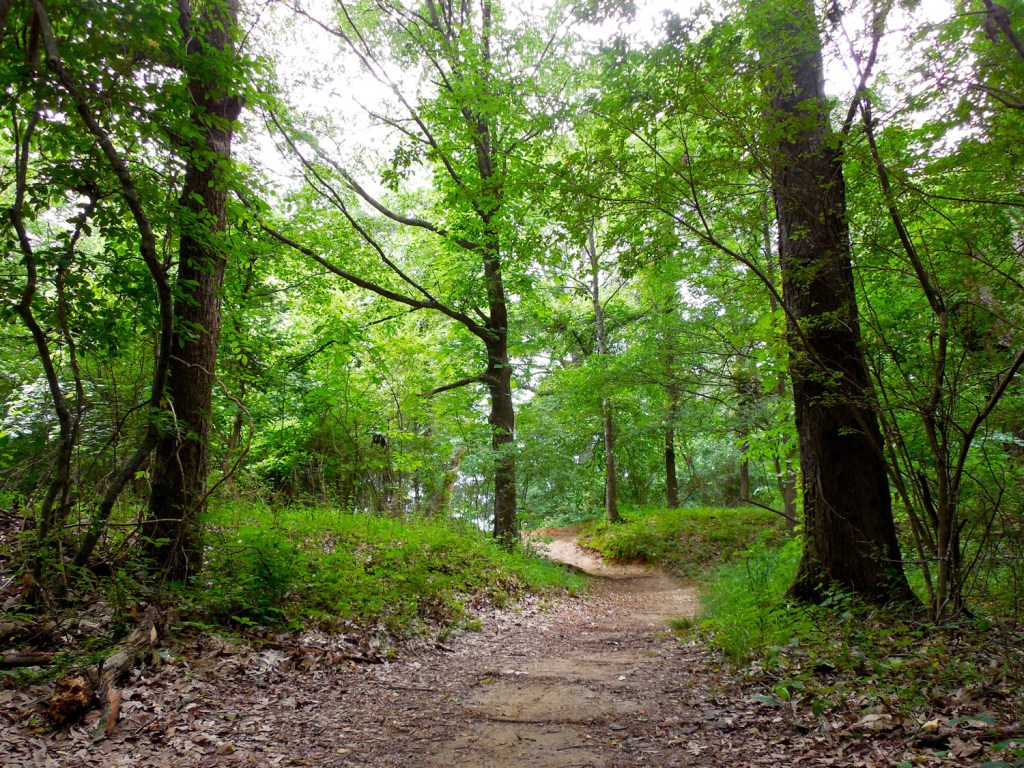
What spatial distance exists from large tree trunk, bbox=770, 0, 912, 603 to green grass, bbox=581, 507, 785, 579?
7183mm

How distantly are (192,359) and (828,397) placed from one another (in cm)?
577

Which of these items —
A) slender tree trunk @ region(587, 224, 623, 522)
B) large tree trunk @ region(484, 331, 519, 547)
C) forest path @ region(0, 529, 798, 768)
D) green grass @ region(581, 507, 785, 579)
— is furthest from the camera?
slender tree trunk @ region(587, 224, 623, 522)

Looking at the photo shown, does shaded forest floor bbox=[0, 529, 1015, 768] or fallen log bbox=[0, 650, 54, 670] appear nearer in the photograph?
shaded forest floor bbox=[0, 529, 1015, 768]

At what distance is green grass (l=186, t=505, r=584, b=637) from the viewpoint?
4.67 metres

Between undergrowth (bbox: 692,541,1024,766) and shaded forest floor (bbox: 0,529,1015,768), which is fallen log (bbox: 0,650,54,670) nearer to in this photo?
shaded forest floor (bbox: 0,529,1015,768)

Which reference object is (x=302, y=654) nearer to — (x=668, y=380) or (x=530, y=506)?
(x=668, y=380)

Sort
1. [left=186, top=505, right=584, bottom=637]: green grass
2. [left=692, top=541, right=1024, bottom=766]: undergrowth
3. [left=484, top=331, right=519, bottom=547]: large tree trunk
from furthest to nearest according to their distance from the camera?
[left=484, top=331, right=519, bottom=547]: large tree trunk < [left=186, top=505, right=584, bottom=637]: green grass < [left=692, top=541, right=1024, bottom=766]: undergrowth

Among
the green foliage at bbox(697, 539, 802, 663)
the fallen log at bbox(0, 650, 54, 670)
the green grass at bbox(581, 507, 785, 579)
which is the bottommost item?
the green grass at bbox(581, 507, 785, 579)

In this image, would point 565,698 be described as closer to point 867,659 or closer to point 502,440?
point 867,659

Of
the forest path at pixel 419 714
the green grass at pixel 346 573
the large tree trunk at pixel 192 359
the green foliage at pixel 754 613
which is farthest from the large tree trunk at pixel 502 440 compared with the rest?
the large tree trunk at pixel 192 359

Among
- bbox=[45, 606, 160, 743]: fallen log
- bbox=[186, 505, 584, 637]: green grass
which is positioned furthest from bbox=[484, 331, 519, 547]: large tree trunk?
bbox=[45, 606, 160, 743]: fallen log

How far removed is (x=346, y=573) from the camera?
5543 millimetres

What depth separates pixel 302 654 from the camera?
429 cm

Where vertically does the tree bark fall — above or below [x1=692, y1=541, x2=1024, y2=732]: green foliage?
above
